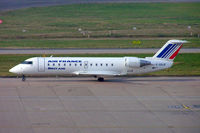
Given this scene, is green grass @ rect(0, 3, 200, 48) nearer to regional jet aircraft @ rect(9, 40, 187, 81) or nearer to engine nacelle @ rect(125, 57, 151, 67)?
regional jet aircraft @ rect(9, 40, 187, 81)

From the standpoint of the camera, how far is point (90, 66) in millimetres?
39312

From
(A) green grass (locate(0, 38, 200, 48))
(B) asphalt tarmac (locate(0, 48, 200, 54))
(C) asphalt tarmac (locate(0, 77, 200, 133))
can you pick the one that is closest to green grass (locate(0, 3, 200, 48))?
(A) green grass (locate(0, 38, 200, 48))

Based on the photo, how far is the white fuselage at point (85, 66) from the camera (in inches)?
1534

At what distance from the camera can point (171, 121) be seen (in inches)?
1053

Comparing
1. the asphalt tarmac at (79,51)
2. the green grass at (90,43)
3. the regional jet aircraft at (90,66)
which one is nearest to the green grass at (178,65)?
the asphalt tarmac at (79,51)

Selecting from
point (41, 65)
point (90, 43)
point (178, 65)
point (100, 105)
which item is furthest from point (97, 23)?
point (100, 105)

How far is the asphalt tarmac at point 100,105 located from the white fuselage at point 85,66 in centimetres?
102

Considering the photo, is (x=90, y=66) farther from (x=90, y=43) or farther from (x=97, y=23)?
(x=97, y=23)

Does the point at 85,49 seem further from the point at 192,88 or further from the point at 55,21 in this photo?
the point at 55,21

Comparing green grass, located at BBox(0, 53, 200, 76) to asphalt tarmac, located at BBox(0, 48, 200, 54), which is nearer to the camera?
green grass, located at BBox(0, 53, 200, 76)

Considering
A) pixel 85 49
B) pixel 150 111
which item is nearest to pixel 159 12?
pixel 85 49

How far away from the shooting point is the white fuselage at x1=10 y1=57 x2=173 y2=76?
3897 cm

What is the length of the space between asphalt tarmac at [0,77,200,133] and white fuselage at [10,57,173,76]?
102cm

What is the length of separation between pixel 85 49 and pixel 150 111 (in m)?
30.2
